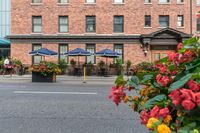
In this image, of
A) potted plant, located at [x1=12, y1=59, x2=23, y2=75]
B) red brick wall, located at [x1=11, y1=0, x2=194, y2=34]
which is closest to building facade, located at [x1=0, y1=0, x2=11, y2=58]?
red brick wall, located at [x1=11, y1=0, x2=194, y2=34]

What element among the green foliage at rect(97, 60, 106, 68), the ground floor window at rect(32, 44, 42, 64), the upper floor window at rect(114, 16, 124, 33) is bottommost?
the green foliage at rect(97, 60, 106, 68)

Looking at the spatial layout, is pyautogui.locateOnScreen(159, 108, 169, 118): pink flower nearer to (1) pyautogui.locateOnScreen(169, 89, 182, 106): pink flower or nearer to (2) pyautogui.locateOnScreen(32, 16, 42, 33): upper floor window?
(1) pyautogui.locateOnScreen(169, 89, 182, 106): pink flower

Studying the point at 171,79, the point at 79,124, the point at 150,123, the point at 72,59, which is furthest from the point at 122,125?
the point at 72,59

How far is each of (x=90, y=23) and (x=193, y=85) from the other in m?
32.1

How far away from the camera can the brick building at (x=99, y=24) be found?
33.4 m

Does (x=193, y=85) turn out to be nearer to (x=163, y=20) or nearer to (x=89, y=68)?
(x=89, y=68)

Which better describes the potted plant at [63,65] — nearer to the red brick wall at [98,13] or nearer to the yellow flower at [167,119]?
the red brick wall at [98,13]

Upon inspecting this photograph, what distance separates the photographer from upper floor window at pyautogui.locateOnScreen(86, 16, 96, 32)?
33.8 meters

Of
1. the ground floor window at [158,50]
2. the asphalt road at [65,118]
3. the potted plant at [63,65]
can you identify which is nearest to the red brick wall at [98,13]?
the ground floor window at [158,50]

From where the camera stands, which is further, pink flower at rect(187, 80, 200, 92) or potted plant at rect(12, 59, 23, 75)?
potted plant at rect(12, 59, 23, 75)

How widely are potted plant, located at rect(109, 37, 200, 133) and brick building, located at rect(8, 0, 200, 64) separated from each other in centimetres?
3028

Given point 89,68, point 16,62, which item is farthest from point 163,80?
point 16,62

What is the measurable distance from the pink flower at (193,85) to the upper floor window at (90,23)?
31931 millimetres

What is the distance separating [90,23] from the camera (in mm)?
33875
